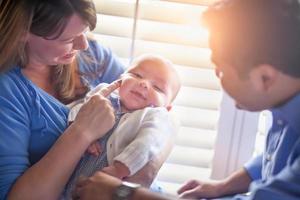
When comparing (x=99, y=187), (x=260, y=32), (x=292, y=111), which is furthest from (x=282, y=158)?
(x=99, y=187)

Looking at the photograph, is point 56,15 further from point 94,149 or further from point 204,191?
point 204,191

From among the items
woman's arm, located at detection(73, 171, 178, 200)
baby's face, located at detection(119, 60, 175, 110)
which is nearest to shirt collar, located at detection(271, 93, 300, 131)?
woman's arm, located at detection(73, 171, 178, 200)

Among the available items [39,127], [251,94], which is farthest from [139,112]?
[251,94]

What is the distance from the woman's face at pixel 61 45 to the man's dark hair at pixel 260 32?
37cm

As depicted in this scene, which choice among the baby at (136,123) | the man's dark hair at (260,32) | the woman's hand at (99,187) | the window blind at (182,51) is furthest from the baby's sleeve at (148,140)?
the man's dark hair at (260,32)

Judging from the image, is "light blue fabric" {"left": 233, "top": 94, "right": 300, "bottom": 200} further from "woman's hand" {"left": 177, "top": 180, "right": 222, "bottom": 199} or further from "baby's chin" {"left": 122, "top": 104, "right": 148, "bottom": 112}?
"baby's chin" {"left": 122, "top": 104, "right": 148, "bottom": 112}

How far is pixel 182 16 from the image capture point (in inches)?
58.2

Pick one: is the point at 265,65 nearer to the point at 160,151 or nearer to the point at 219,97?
the point at 160,151

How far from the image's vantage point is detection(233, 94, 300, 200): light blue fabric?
962 millimetres

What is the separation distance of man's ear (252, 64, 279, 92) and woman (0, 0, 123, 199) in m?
0.39

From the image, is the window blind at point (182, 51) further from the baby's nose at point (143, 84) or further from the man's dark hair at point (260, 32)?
the man's dark hair at point (260, 32)

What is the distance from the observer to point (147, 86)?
134 centimetres

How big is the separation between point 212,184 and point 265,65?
0.46m

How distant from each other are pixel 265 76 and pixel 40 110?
0.54 metres
